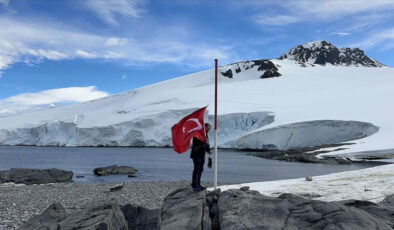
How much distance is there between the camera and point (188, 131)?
1034cm

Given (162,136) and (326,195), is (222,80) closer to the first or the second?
(162,136)

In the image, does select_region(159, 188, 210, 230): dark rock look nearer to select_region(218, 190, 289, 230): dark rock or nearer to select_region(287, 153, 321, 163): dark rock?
select_region(218, 190, 289, 230): dark rock

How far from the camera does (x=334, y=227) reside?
20.2ft

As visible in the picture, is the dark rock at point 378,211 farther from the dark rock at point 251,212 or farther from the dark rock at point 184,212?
the dark rock at point 184,212

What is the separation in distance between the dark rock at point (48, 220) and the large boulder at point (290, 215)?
3.46m

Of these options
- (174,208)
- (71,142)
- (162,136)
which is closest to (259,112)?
(162,136)

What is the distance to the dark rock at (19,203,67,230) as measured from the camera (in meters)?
8.13

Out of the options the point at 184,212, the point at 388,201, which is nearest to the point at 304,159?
the point at 388,201

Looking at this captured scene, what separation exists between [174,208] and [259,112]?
71.0 meters

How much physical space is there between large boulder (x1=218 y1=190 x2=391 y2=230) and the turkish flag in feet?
9.16

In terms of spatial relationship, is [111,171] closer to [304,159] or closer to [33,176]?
[33,176]

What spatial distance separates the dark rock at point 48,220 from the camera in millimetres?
8133

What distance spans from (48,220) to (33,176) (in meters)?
21.6

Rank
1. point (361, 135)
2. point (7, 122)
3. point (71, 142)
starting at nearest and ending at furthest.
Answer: point (361, 135) → point (71, 142) → point (7, 122)
